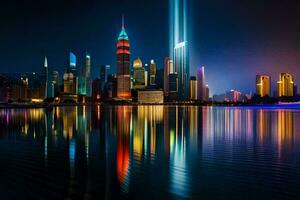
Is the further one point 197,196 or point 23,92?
point 23,92

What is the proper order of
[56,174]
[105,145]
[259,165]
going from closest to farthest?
[56,174], [259,165], [105,145]

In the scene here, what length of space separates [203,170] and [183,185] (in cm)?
258

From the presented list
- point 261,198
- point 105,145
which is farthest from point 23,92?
point 261,198

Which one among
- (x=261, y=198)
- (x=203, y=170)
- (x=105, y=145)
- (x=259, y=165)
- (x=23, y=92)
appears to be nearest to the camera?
(x=261, y=198)

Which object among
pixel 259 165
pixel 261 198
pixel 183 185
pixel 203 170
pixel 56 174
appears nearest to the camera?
pixel 261 198

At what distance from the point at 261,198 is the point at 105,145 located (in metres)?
12.2

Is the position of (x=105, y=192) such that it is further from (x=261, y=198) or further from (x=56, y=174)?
(x=261, y=198)

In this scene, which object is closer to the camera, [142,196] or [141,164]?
[142,196]

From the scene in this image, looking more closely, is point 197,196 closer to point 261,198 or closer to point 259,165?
point 261,198

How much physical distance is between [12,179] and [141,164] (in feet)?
18.1

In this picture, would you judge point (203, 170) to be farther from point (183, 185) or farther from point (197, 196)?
point (197, 196)

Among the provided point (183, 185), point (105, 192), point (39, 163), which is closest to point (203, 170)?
point (183, 185)

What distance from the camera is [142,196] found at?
380 inches

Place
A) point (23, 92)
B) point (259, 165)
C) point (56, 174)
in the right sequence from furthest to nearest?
point (23, 92)
point (259, 165)
point (56, 174)
